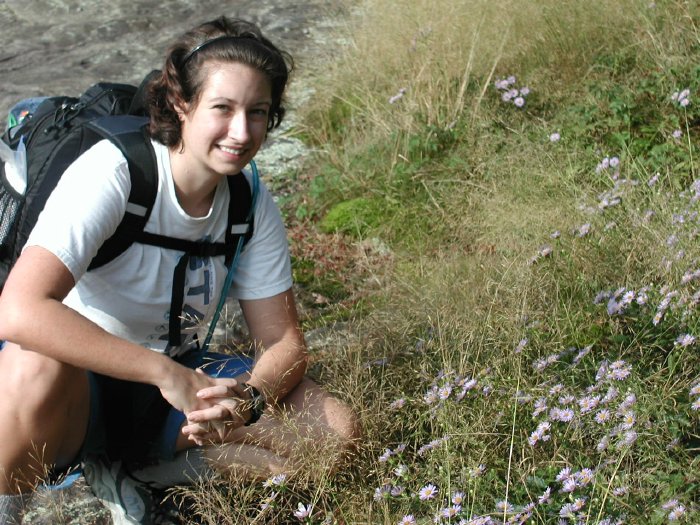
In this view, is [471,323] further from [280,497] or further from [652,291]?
[280,497]

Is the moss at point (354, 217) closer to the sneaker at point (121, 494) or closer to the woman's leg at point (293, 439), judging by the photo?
the woman's leg at point (293, 439)

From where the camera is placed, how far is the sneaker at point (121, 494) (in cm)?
308

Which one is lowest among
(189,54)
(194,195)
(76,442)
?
(76,442)

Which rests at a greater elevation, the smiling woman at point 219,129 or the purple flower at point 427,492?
the smiling woman at point 219,129

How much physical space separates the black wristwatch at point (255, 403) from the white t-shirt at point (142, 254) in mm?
254

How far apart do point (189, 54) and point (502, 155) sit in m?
2.20

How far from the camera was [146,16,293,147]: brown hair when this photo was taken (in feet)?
9.62

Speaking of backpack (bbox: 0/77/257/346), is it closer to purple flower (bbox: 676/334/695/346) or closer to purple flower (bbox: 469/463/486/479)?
purple flower (bbox: 469/463/486/479)

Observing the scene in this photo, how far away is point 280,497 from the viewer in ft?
10.2

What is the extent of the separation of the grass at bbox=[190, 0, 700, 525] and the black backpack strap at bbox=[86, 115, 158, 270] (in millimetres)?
849

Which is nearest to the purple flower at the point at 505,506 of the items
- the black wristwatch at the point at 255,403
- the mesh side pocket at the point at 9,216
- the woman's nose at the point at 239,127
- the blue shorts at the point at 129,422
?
the black wristwatch at the point at 255,403

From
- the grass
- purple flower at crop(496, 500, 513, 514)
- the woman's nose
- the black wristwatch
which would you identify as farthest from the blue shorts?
purple flower at crop(496, 500, 513, 514)

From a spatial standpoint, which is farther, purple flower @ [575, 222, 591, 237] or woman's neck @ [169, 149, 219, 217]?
purple flower @ [575, 222, 591, 237]

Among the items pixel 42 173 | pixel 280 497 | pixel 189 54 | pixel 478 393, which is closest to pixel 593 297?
pixel 478 393
